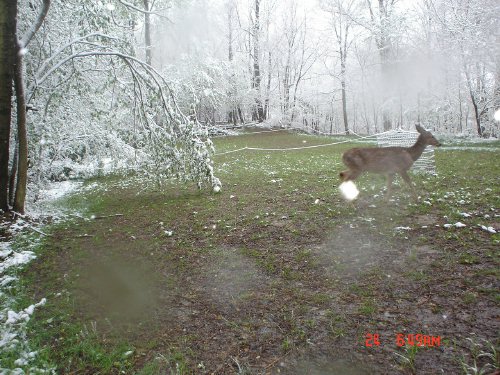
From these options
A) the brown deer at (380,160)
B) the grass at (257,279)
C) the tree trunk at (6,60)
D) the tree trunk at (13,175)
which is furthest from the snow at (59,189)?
the brown deer at (380,160)

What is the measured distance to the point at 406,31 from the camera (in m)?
18.5

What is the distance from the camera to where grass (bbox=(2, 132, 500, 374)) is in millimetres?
2811

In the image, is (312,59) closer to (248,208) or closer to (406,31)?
(406,31)

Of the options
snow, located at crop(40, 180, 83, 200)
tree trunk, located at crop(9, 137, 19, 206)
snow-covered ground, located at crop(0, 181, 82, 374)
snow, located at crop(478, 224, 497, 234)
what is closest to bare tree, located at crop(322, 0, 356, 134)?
snow, located at crop(40, 180, 83, 200)

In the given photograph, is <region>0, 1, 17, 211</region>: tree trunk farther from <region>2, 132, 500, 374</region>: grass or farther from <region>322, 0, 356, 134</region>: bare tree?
<region>322, 0, 356, 134</region>: bare tree

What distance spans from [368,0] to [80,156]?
837 inches

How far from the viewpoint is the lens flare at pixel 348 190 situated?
6.85 metres

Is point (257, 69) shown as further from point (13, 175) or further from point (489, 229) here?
point (489, 229)

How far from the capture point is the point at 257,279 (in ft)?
13.1
